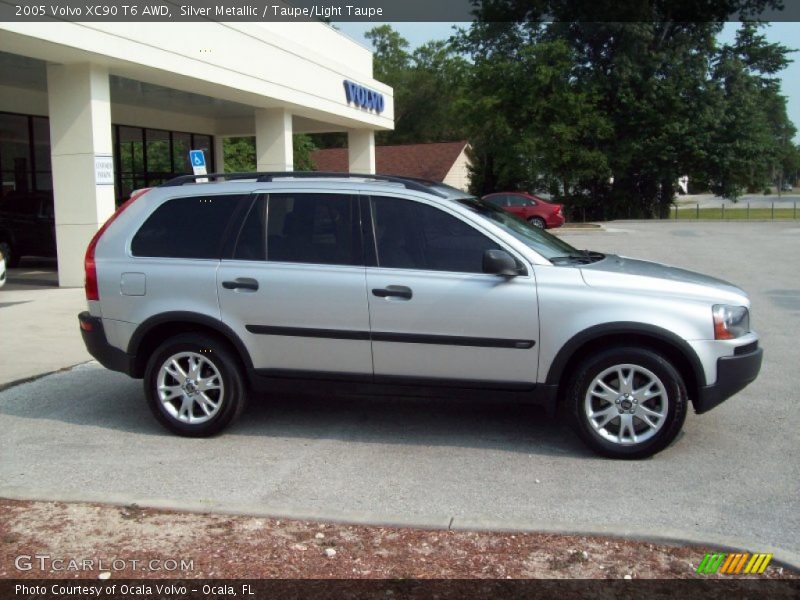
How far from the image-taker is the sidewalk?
27.1 feet

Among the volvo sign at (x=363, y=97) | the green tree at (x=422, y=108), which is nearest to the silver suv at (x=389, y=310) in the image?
the volvo sign at (x=363, y=97)

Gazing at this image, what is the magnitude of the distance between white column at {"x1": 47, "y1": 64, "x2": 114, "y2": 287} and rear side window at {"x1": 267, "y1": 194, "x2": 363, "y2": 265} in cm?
894

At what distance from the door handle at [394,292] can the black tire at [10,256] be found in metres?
14.6

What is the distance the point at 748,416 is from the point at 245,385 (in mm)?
3877

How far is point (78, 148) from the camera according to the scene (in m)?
13.7

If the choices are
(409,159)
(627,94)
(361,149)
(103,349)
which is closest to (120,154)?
(361,149)

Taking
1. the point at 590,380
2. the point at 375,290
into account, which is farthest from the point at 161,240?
the point at 590,380

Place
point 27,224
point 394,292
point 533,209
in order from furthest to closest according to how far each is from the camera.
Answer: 1. point 533,209
2. point 27,224
3. point 394,292

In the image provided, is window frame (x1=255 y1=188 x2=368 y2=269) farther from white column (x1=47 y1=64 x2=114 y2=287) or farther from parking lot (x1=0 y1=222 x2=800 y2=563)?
white column (x1=47 y1=64 x2=114 y2=287)

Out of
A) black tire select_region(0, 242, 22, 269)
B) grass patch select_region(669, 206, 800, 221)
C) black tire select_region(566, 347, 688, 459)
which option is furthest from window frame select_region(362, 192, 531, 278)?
grass patch select_region(669, 206, 800, 221)

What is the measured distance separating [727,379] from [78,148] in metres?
11.7

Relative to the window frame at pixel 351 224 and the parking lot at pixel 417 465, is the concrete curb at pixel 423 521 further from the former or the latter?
the window frame at pixel 351 224

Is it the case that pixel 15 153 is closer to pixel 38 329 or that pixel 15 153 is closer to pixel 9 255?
pixel 9 255

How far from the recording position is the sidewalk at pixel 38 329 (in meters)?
8.27
